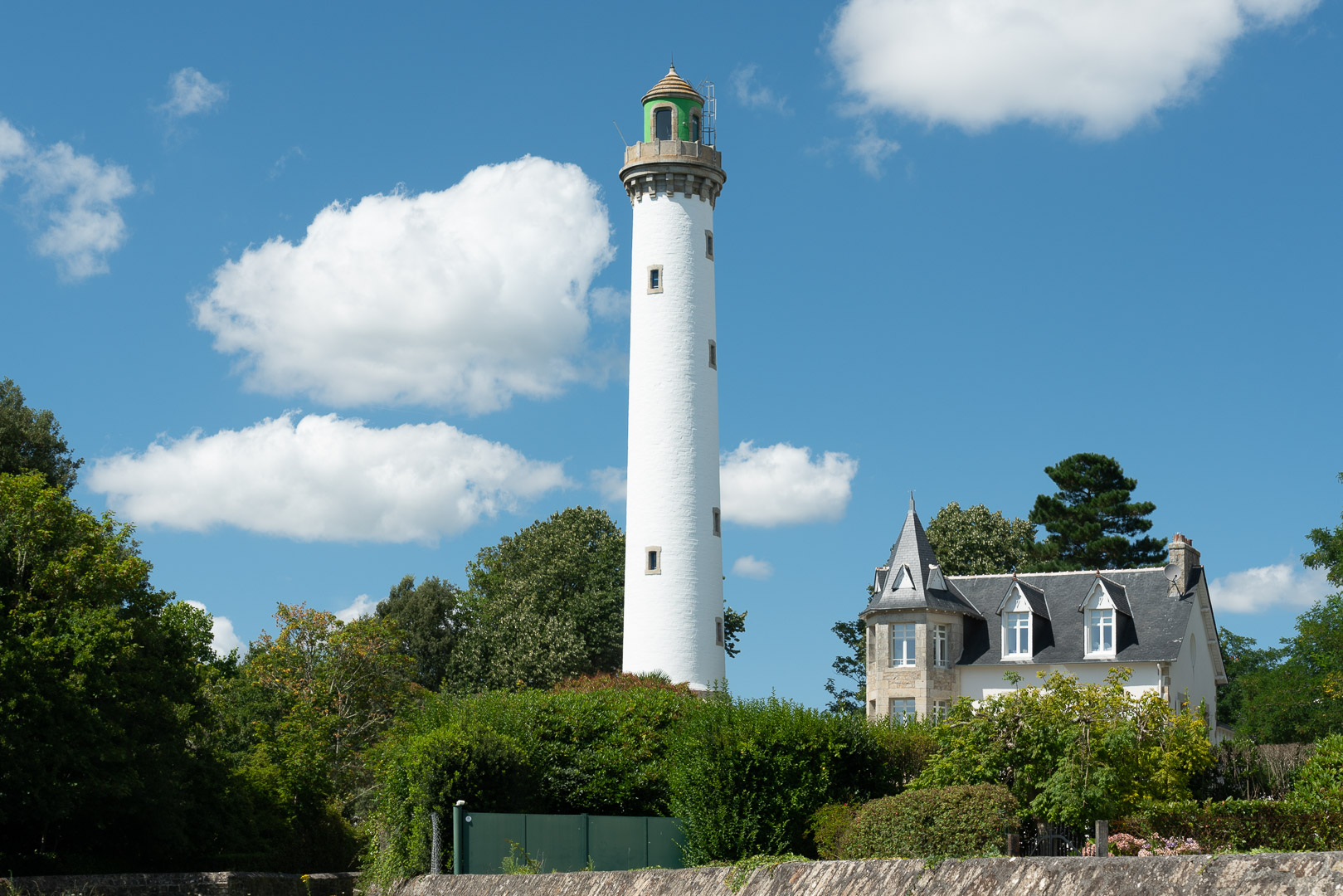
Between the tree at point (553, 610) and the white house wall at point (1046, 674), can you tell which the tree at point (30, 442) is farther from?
the white house wall at point (1046, 674)

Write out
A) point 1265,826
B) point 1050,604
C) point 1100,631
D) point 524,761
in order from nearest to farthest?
point 1265,826 → point 524,761 → point 1100,631 → point 1050,604

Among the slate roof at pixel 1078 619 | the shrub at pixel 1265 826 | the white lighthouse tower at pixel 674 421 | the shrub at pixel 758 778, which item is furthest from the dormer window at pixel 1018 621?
the shrub at pixel 1265 826

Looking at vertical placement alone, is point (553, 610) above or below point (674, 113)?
below

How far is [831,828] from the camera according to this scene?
81.0ft

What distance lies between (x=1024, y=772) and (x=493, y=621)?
40.4 m

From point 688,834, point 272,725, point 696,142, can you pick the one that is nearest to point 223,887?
point 688,834

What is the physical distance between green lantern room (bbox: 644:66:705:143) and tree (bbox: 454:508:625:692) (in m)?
20.1

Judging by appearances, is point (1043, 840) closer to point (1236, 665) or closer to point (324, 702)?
point (324, 702)

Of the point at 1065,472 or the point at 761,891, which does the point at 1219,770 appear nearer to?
the point at 761,891

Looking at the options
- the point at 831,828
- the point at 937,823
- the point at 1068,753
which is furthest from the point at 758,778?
the point at 1068,753

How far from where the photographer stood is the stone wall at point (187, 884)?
94.4 ft

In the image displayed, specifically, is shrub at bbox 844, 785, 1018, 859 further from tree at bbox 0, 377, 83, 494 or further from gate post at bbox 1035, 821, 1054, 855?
tree at bbox 0, 377, 83, 494

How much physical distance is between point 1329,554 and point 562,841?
40975mm

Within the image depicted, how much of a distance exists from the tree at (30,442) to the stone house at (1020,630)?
30126 millimetres
